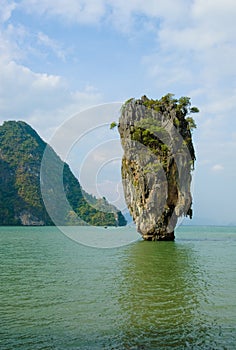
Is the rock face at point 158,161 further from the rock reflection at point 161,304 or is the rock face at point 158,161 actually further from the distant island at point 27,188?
the distant island at point 27,188

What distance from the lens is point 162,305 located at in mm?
10570

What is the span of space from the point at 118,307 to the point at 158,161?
23325mm

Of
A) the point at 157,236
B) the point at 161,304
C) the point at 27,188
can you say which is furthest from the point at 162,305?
the point at 27,188

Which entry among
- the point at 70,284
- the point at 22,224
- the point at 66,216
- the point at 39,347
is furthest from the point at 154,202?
the point at 22,224

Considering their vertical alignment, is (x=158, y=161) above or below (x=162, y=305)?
above

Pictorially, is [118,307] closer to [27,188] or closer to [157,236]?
[157,236]

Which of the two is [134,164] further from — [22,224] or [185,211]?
[22,224]

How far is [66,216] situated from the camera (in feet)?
299

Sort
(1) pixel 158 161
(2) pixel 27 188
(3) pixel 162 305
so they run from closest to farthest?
(3) pixel 162 305
(1) pixel 158 161
(2) pixel 27 188

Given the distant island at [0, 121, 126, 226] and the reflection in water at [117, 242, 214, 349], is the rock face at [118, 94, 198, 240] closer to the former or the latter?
the reflection in water at [117, 242, 214, 349]

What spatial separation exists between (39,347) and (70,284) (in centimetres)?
623

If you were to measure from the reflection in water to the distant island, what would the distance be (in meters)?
67.4

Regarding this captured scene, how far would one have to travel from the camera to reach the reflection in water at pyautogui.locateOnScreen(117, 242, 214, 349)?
7887 millimetres

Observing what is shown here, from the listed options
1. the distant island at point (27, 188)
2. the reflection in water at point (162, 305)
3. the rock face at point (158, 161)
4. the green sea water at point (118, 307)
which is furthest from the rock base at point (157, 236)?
the distant island at point (27, 188)
